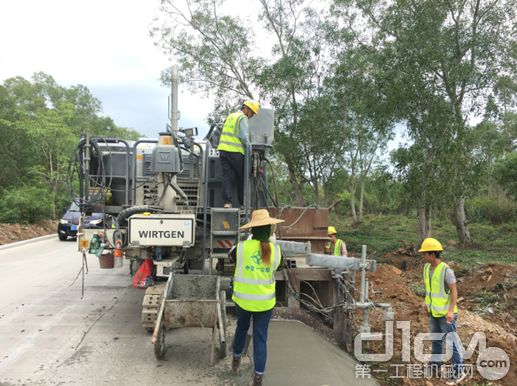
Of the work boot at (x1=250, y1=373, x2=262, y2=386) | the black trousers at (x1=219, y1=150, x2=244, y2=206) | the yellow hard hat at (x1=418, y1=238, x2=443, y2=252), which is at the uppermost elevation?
the black trousers at (x1=219, y1=150, x2=244, y2=206)

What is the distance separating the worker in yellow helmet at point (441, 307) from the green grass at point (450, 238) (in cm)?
554

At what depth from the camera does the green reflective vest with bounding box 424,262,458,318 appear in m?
4.66

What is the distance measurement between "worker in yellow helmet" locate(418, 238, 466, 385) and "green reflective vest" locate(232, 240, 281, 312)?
209 centimetres

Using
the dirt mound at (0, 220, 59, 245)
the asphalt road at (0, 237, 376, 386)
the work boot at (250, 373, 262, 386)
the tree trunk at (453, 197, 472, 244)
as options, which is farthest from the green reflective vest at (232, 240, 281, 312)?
the dirt mound at (0, 220, 59, 245)

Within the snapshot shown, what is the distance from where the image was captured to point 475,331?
573cm

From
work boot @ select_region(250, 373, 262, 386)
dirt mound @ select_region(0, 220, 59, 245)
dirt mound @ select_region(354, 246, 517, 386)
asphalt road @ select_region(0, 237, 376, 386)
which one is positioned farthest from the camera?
dirt mound @ select_region(0, 220, 59, 245)

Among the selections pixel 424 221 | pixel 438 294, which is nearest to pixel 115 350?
pixel 438 294

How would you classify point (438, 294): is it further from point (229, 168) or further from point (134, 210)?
point (134, 210)

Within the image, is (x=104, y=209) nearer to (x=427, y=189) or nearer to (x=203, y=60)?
(x=427, y=189)

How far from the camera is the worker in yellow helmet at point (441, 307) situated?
15.1ft

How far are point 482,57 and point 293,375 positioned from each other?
1267 centimetres

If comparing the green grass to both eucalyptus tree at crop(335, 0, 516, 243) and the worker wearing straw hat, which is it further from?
the worker wearing straw hat

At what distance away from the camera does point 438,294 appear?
15.4 feet

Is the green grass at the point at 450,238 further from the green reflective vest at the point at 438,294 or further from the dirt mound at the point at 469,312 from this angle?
the green reflective vest at the point at 438,294
